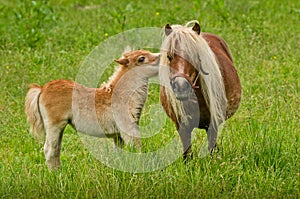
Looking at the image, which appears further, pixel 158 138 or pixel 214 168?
pixel 158 138

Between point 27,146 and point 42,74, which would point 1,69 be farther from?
point 27,146

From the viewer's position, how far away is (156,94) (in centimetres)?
878

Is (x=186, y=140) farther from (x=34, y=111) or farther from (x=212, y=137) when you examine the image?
(x=34, y=111)

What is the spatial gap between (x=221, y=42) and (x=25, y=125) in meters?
2.26

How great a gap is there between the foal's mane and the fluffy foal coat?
29.0 inches

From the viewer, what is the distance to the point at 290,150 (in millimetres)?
5941

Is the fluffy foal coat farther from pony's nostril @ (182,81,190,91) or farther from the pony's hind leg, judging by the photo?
pony's nostril @ (182,81,190,91)

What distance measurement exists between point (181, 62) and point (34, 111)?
161 centimetres

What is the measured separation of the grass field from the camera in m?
5.26

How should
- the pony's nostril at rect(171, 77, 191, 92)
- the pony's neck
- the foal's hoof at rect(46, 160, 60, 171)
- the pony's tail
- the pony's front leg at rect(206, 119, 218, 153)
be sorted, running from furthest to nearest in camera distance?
1. the pony's neck
2. the pony's tail
3. the foal's hoof at rect(46, 160, 60, 171)
4. the pony's front leg at rect(206, 119, 218, 153)
5. the pony's nostril at rect(171, 77, 191, 92)

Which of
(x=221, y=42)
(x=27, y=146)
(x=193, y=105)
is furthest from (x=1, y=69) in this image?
(x=193, y=105)

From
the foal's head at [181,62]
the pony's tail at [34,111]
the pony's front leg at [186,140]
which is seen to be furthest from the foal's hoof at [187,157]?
the pony's tail at [34,111]

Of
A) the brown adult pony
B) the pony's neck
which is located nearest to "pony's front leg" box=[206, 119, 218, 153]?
the brown adult pony

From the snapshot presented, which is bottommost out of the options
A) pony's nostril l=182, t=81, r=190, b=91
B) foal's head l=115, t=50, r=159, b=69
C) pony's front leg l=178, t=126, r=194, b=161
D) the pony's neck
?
pony's front leg l=178, t=126, r=194, b=161
